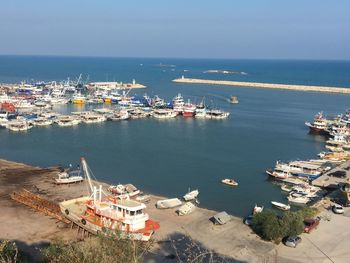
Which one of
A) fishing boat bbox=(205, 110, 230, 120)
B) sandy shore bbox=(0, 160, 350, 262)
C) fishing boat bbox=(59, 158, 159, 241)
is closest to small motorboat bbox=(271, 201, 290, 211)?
sandy shore bbox=(0, 160, 350, 262)

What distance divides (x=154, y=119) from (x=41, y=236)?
37788 millimetres

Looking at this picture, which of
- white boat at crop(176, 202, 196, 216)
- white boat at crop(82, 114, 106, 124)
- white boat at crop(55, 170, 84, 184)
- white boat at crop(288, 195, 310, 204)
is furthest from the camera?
white boat at crop(82, 114, 106, 124)

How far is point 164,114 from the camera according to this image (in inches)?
2196

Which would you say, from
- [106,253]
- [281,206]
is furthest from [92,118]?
[106,253]

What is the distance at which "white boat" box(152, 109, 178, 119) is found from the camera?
5547cm

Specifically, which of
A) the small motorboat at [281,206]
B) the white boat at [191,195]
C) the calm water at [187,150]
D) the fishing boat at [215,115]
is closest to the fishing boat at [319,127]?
the calm water at [187,150]

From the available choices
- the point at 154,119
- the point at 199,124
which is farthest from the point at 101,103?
the point at 199,124

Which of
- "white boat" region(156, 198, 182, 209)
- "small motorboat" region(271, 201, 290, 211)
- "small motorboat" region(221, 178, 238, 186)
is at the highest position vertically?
"white boat" region(156, 198, 182, 209)

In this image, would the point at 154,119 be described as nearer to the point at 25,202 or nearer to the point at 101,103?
the point at 101,103

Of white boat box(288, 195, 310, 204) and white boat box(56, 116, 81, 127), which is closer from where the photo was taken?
white boat box(288, 195, 310, 204)

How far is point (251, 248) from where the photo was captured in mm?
16266

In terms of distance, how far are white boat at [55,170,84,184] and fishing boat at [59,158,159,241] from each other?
6.52 metres

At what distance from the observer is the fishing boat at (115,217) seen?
1619cm

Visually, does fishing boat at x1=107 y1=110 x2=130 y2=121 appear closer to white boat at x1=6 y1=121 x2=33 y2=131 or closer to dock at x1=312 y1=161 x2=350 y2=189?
white boat at x1=6 y1=121 x2=33 y2=131
